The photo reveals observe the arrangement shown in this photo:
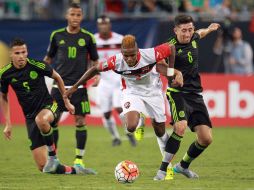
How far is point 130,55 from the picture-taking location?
11070mm

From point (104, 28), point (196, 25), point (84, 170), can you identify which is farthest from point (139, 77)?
point (196, 25)

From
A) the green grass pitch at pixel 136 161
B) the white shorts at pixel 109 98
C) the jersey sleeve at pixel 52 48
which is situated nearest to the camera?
the green grass pitch at pixel 136 161

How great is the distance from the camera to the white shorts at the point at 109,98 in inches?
715

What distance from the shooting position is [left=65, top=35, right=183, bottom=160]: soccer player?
11.1 meters

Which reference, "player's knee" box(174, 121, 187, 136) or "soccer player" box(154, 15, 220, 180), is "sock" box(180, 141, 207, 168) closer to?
"soccer player" box(154, 15, 220, 180)

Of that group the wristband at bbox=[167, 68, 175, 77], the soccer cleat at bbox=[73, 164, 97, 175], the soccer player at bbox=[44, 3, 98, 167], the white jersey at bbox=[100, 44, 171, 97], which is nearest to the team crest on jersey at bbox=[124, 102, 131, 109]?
the white jersey at bbox=[100, 44, 171, 97]

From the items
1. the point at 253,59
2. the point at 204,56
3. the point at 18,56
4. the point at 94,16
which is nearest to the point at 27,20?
the point at 94,16

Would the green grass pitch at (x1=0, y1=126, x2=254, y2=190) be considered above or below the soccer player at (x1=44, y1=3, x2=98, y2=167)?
below

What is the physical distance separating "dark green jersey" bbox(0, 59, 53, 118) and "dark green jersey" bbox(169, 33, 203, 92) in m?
1.97

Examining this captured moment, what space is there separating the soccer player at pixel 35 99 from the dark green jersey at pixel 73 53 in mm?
1115

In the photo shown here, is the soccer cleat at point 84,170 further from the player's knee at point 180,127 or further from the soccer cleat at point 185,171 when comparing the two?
the player's knee at point 180,127

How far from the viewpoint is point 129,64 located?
11258 mm

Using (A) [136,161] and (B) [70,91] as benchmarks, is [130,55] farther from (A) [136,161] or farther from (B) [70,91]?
(A) [136,161]

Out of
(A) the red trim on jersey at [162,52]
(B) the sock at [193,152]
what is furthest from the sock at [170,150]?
(A) the red trim on jersey at [162,52]
